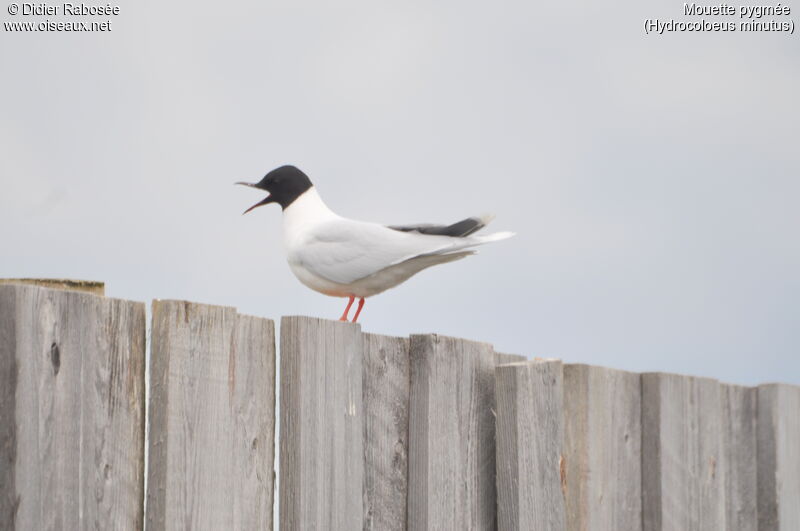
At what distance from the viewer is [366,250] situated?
16.7 ft

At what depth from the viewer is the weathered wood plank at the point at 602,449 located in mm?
4242

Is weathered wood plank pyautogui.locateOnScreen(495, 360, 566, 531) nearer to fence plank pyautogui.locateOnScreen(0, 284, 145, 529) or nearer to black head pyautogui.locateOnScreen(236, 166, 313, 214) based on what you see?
fence plank pyautogui.locateOnScreen(0, 284, 145, 529)

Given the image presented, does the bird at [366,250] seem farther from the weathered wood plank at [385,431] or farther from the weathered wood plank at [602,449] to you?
the weathered wood plank at [385,431]

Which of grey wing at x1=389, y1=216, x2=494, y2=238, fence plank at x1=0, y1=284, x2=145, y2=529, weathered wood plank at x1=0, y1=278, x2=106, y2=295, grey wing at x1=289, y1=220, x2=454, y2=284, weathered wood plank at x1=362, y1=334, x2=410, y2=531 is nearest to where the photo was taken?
fence plank at x1=0, y1=284, x2=145, y2=529

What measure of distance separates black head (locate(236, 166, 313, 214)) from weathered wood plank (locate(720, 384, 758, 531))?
2.55 metres

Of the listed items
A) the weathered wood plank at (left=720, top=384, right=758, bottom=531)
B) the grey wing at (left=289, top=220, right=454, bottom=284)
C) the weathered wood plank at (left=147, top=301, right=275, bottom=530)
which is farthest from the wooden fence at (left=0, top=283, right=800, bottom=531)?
the grey wing at (left=289, top=220, right=454, bottom=284)

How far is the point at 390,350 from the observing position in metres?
3.59

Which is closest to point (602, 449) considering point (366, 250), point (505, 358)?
point (505, 358)

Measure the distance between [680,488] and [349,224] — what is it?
2.01 meters

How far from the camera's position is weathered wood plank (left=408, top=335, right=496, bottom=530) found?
11.9 feet

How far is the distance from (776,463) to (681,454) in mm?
947

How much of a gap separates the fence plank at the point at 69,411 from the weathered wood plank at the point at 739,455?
3.36m

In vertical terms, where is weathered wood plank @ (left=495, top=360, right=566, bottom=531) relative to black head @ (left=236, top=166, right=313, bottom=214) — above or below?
below

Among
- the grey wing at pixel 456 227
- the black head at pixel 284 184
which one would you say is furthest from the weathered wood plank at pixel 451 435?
the black head at pixel 284 184
